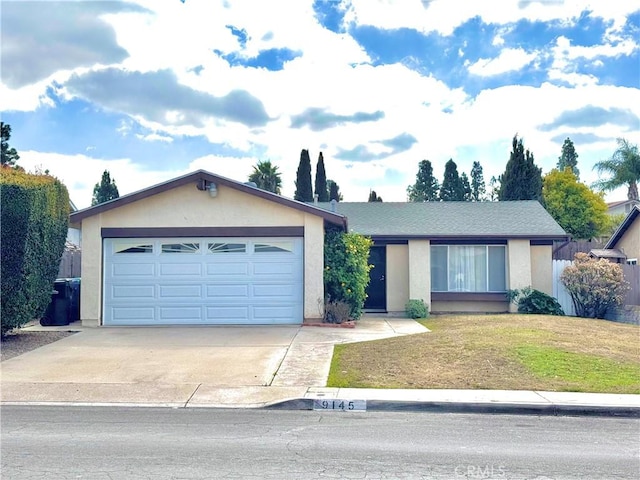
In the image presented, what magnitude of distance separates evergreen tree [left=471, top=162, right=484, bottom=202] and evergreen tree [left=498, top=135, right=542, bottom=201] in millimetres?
27777

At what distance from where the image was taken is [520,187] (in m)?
31.3

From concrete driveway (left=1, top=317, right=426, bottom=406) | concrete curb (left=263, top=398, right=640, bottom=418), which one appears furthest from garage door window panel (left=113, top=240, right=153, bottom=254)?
concrete curb (left=263, top=398, right=640, bottom=418)

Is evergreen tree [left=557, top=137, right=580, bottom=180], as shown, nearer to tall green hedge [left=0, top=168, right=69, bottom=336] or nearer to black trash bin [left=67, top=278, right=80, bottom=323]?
black trash bin [left=67, top=278, right=80, bottom=323]

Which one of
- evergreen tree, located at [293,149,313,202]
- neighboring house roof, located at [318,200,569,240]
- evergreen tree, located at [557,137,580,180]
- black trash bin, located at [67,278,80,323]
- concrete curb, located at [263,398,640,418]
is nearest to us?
concrete curb, located at [263,398,640,418]

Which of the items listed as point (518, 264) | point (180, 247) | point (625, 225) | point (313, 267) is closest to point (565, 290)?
point (518, 264)

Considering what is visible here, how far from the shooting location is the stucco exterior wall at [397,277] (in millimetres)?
18344

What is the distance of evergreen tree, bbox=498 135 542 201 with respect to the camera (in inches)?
1227

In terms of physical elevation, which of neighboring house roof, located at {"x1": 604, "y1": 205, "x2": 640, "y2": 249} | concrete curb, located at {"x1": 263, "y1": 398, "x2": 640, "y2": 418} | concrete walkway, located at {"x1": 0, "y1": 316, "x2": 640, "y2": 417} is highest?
neighboring house roof, located at {"x1": 604, "y1": 205, "x2": 640, "y2": 249}

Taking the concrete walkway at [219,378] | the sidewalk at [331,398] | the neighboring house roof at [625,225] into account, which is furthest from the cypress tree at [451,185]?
the sidewalk at [331,398]

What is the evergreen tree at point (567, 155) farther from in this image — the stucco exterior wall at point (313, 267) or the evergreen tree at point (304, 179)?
the stucco exterior wall at point (313, 267)

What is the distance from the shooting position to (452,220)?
63.8ft

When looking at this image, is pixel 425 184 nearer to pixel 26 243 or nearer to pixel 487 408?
pixel 26 243

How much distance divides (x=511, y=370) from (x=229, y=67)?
458 inches

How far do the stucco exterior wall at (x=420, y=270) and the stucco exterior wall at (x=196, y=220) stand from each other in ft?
14.9
